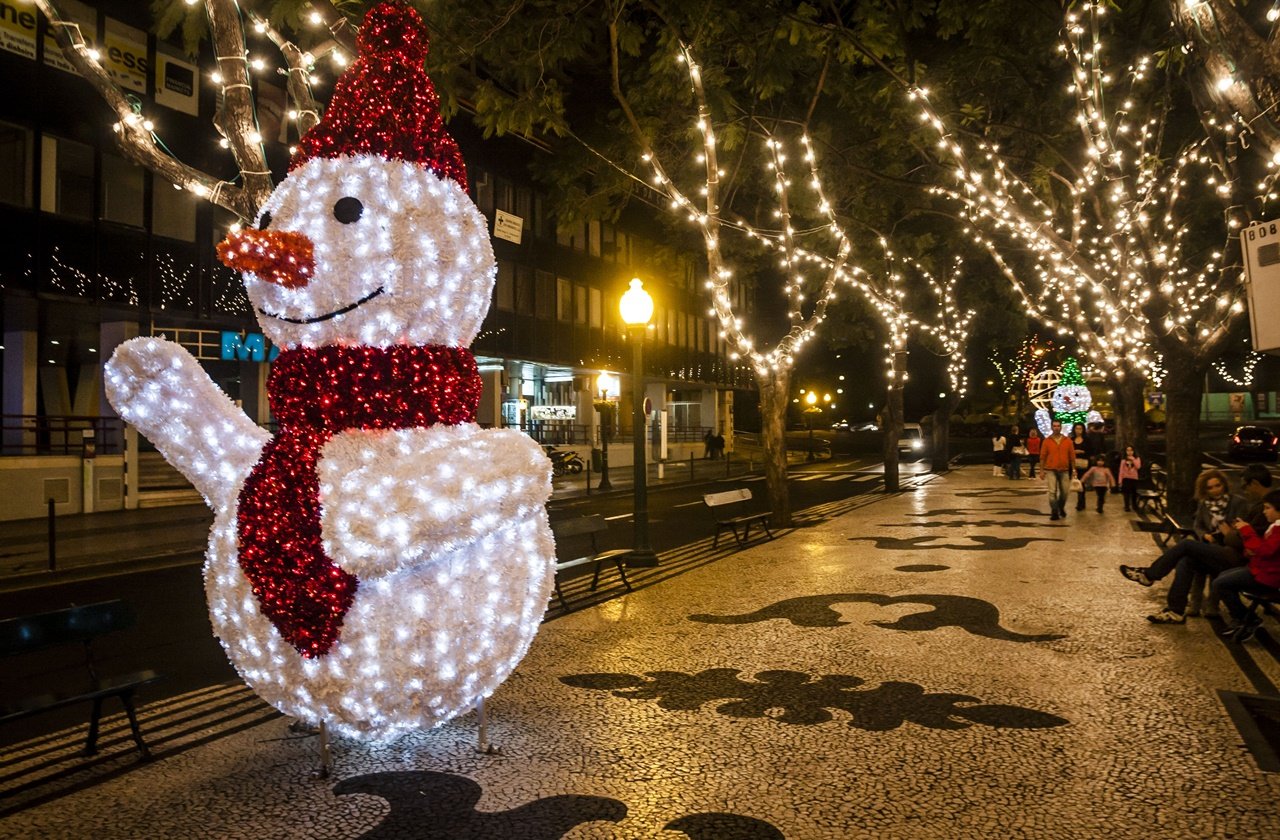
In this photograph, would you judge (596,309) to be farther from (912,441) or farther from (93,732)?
(93,732)

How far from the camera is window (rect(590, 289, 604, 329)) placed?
3878 cm

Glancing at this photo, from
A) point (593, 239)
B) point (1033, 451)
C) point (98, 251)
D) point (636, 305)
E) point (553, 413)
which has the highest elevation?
point (593, 239)

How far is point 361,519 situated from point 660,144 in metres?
13.0

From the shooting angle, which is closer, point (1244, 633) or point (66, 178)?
point (1244, 633)

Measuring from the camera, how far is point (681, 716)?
18.5ft

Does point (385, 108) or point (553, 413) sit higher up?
point (385, 108)

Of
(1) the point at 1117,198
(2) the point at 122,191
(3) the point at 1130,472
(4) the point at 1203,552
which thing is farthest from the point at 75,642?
(2) the point at 122,191

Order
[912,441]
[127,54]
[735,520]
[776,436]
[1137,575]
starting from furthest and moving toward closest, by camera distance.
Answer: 1. [912,441]
2. [127,54]
3. [776,436]
4. [735,520]
5. [1137,575]

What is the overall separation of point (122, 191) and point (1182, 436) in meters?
21.7

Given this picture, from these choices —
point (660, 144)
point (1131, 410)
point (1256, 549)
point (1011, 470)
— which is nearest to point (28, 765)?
point (1256, 549)

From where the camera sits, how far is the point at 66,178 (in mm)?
19547

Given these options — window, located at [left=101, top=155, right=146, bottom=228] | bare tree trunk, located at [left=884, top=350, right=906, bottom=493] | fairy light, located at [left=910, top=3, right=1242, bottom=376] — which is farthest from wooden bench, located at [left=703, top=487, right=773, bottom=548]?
window, located at [left=101, top=155, right=146, bottom=228]

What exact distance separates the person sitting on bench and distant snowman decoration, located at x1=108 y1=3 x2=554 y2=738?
19.4 feet

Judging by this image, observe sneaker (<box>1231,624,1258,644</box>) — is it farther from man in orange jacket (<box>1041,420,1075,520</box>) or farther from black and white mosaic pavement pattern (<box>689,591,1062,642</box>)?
man in orange jacket (<box>1041,420,1075,520</box>)
